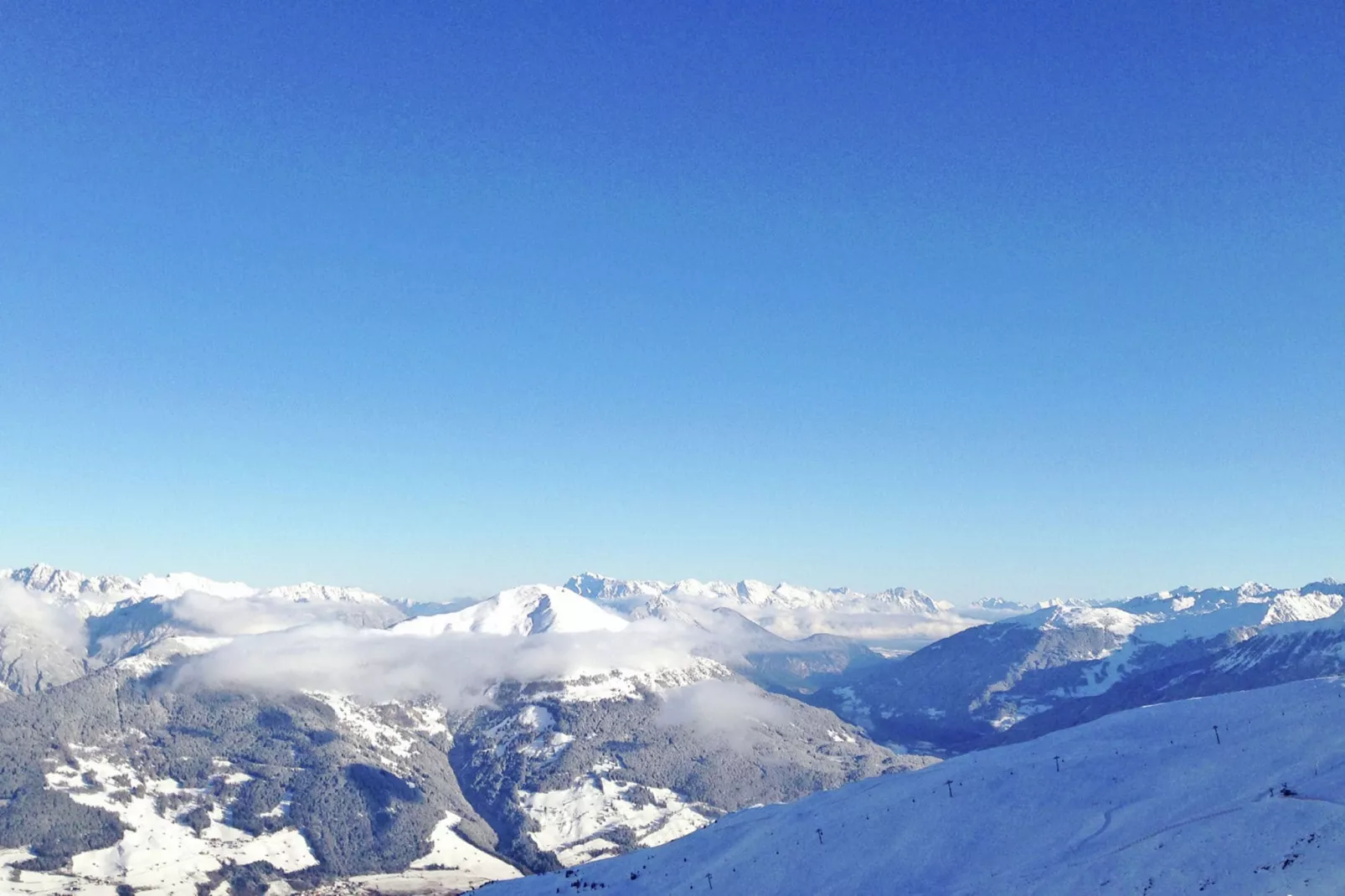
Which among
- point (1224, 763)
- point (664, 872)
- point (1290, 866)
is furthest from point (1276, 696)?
point (664, 872)

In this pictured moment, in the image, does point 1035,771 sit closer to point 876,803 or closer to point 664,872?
point 876,803

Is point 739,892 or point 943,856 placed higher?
point 943,856

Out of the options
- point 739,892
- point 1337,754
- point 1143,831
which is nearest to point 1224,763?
point 1337,754

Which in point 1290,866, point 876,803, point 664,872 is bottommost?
point 664,872

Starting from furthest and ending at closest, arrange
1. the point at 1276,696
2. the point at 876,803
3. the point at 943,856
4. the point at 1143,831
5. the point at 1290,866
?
the point at 1276,696, the point at 876,803, the point at 943,856, the point at 1143,831, the point at 1290,866

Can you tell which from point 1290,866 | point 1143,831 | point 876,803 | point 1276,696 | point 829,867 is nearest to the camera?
point 1290,866

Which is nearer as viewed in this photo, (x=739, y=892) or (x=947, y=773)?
(x=739, y=892)
